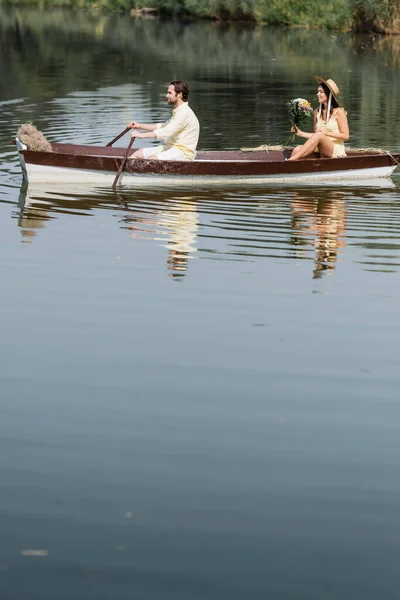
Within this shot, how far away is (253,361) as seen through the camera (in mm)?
8219

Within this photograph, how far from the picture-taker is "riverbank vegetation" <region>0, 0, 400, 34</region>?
49.8m

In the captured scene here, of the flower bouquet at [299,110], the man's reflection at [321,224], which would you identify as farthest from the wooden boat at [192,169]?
the flower bouquet at [299,110]

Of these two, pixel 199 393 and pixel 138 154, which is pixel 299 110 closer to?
pixel 138 154

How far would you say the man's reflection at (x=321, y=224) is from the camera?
38.8 feet

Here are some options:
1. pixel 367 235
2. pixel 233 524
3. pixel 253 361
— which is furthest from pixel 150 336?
pixel 367 235

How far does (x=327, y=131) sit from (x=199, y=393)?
911cm

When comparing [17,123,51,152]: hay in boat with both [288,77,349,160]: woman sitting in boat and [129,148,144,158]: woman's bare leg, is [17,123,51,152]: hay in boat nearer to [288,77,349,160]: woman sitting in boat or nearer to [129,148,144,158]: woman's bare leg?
[129,148,144,158]: woman's bare leg

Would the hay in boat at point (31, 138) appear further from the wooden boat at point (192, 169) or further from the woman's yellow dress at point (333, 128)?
the woman's yellow dress at point (333, 128)

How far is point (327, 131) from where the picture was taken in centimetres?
1614

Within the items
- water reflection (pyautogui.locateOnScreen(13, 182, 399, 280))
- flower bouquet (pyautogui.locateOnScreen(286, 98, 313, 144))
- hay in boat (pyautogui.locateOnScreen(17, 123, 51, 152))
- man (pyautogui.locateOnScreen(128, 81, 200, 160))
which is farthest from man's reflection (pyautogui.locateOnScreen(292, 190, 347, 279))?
hay in boat (pyautogui.locateOnScreen(17, 123, 51, 152))

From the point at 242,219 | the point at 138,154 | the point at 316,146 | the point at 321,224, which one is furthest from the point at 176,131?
the point at 321,224

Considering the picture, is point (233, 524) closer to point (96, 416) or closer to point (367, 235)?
point (96, 416)

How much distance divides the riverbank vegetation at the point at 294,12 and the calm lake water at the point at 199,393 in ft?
115

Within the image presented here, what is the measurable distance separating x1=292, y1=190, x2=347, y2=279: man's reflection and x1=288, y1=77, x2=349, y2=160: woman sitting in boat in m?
0.59
